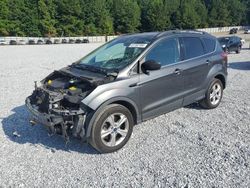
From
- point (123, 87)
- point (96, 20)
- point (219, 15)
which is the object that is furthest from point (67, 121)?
point (219, 15)

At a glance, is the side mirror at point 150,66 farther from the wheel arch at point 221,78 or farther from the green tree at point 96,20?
the green tree at point 96,20

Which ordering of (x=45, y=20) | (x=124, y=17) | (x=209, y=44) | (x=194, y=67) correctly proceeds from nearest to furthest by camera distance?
1. (x=194, y=67)
2. (x=209, y=44)
3. (x=45, y=20)
4. (x=124, y=17)

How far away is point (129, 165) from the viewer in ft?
13.1

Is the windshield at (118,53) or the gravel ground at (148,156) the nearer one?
the gravel ground at (148,156)

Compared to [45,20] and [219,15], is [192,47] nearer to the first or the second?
[45,20]

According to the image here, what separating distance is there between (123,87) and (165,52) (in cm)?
128

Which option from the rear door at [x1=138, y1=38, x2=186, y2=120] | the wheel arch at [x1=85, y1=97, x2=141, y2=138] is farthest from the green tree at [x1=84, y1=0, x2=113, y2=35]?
the wheel arch at [x1=85, y1=97, x2=141, y2=138]

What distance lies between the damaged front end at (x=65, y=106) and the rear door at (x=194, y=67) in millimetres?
1949

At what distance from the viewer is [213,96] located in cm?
626

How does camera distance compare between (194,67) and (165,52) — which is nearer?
(165,52)

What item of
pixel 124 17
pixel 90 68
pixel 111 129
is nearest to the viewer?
pixel 111 129

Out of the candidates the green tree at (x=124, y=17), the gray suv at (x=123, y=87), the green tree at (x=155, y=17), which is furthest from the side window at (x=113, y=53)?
the green tree at (x=155, y=17)

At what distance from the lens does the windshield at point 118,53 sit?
4.77 meters

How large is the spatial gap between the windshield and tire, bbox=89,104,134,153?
78cm
